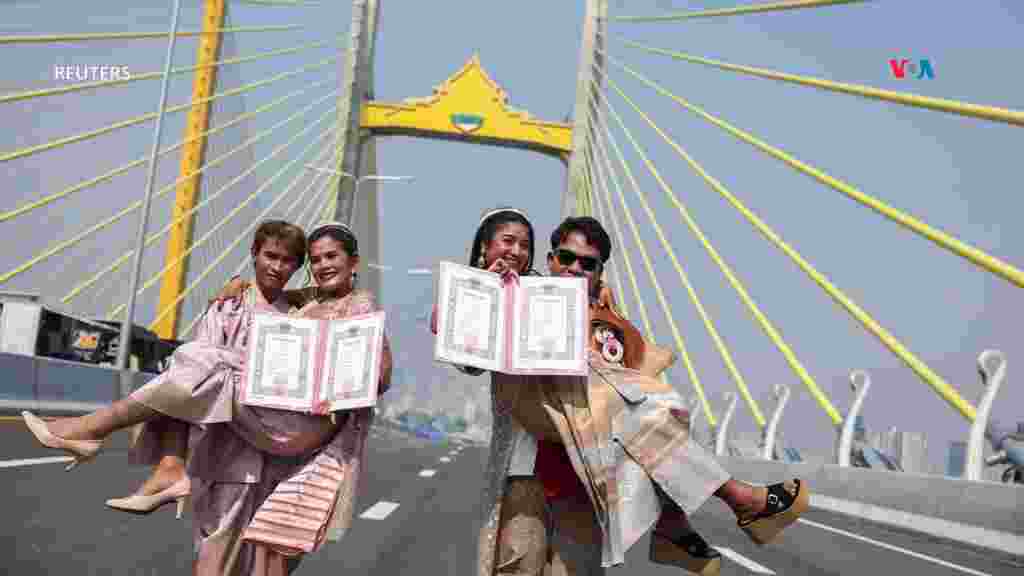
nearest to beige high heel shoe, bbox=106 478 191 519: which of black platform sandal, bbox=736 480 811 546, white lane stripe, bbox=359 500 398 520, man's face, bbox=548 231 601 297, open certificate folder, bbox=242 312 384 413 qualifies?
open certificate folder, bbox=242 312 384 413

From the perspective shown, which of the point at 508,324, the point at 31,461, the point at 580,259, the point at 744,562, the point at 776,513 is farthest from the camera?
the point at 31,461

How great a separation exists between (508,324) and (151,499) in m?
1.05

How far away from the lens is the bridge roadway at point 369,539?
4.71 meters

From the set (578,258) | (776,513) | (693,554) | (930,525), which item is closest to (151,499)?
(578,258)

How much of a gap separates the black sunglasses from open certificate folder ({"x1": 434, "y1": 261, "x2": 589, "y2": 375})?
0.62 feet

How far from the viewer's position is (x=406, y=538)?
21.5 feet

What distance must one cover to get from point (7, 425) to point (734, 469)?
345 inches

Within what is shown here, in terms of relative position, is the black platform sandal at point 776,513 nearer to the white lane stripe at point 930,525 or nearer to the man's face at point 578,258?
the man's face at point 578,258

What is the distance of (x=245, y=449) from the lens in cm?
310

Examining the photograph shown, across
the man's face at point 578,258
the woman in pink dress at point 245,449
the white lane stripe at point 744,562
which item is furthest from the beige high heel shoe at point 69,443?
the white lane stripe at point 744,562

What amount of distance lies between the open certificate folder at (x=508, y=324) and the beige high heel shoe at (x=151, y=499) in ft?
2.72

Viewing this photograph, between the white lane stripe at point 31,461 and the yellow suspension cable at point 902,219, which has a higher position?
the yellow suspension cable at point 902,219

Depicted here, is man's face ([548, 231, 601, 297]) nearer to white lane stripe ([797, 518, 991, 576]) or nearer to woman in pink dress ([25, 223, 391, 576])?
woman in pink dress ([25, 223, 391, 576])

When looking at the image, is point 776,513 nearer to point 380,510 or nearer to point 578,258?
point 578,258
